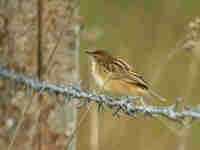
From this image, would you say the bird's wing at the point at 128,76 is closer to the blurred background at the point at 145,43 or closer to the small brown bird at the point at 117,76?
the small brown bird at the point at 117,76

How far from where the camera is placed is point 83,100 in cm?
313

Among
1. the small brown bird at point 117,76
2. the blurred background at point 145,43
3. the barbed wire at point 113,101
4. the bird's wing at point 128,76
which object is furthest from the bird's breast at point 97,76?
the blurred background at point 145,43

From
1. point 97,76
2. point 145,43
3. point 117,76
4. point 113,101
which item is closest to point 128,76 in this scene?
point 117,76

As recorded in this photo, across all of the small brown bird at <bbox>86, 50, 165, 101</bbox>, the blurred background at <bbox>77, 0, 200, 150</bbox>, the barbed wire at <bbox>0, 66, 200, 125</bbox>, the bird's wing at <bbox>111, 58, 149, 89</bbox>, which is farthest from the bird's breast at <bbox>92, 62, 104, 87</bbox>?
the blurred background at <bbox>77, 0, 200, 150</bbox>

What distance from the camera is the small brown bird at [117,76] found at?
13.0 ft

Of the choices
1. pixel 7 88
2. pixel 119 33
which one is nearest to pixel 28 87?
pixel 7 88

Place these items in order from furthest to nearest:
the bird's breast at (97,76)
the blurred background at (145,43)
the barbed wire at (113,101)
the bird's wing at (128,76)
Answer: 1. the blurred background at (145,43)
2. the bird's breast at (97,76)
3. the bird's wing at (128,76)
4. the barbed wire at (113,101)

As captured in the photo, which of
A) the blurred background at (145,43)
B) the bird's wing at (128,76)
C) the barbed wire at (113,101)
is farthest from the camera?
the blurred background at (145,43)

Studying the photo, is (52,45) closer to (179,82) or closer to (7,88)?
(7,88)

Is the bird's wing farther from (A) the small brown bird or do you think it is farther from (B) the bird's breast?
(B) the bird's breast

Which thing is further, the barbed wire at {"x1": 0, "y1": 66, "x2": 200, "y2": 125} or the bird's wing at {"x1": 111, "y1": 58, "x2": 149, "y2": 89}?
the bird's wing at {"x1": 111, "y1": 58, "x2": 149, "y2": 89}

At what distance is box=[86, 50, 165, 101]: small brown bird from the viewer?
3961 mm

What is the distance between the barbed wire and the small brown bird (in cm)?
57

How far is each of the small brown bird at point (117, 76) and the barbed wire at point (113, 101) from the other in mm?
573
